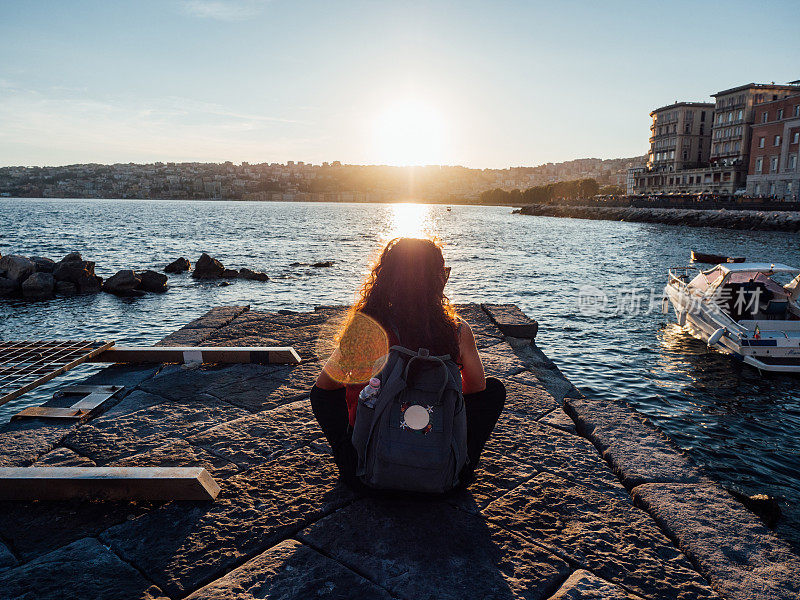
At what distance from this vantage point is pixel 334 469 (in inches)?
133

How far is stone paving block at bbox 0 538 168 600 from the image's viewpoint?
2.25 m

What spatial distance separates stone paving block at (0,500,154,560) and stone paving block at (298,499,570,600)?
3.69 ft

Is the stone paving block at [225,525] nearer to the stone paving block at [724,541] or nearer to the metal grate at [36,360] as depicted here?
the stone paving block at [724,541]

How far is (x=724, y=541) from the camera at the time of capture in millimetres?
2787

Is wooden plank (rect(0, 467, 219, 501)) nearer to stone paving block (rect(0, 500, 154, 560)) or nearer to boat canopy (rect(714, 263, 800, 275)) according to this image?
stone paving block (rect(0, 500, 154, 560))

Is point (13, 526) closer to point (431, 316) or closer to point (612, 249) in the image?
point (431, 316)

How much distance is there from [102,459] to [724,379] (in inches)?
423

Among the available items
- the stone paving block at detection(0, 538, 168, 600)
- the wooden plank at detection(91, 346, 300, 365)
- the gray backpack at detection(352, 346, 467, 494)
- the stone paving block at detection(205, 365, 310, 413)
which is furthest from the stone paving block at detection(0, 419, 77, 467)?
the gray backpack at detection(352, 346, 467, 494)

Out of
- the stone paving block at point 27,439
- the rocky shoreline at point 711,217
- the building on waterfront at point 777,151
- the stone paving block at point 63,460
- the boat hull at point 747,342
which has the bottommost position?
the boat hull at point 747,342

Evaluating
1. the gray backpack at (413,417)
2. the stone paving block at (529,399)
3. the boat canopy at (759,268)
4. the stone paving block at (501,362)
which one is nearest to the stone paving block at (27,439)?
the gray backpack at (413,417)

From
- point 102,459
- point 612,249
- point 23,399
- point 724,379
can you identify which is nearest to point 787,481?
point 724,379

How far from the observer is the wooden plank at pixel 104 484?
289 cm

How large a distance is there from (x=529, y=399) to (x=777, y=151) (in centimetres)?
7057

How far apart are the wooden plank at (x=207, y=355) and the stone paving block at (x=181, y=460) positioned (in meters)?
2.07
